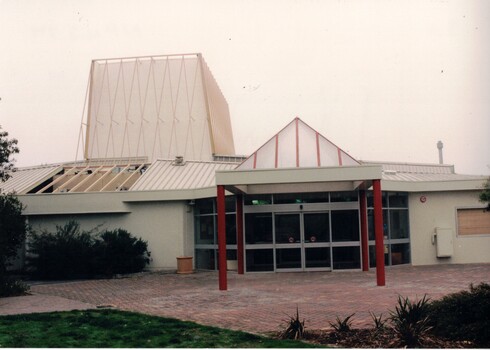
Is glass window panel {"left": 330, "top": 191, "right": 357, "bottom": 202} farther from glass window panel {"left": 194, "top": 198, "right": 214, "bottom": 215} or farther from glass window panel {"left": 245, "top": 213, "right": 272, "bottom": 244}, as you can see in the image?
glass window panel {"left": 194, "top": 198, "right": 214, "bottom": 215}

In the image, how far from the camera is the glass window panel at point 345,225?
19906 millimetres

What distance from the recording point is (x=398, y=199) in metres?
21.8

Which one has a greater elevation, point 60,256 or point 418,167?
point 418,167

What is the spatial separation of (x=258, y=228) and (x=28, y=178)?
39.9 ft

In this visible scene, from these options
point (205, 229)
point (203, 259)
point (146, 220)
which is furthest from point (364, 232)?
point (146, 220)

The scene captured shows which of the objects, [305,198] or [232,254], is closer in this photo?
[305,198]

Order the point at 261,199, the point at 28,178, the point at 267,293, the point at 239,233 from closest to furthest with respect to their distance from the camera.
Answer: the point at 267,293, the point at 239,233, the point at 261,199, the point at 28,178

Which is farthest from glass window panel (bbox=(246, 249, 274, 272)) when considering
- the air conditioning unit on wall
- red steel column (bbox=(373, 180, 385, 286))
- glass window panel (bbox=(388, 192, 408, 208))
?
the air conditioning unit on wall

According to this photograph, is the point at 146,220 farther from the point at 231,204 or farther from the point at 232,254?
the point at 232,254

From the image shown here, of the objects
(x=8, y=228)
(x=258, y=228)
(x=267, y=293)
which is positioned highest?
(x=8, y=228)

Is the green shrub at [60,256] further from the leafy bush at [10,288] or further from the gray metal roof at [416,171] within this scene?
the gray metal roof at [416,171]

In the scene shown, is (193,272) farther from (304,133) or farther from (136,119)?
(136,119)

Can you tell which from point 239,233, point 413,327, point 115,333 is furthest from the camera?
point 239,233

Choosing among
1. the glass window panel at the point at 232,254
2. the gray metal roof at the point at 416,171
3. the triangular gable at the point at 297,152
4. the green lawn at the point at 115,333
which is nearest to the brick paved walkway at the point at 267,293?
the green lawn at the point at 115,333
